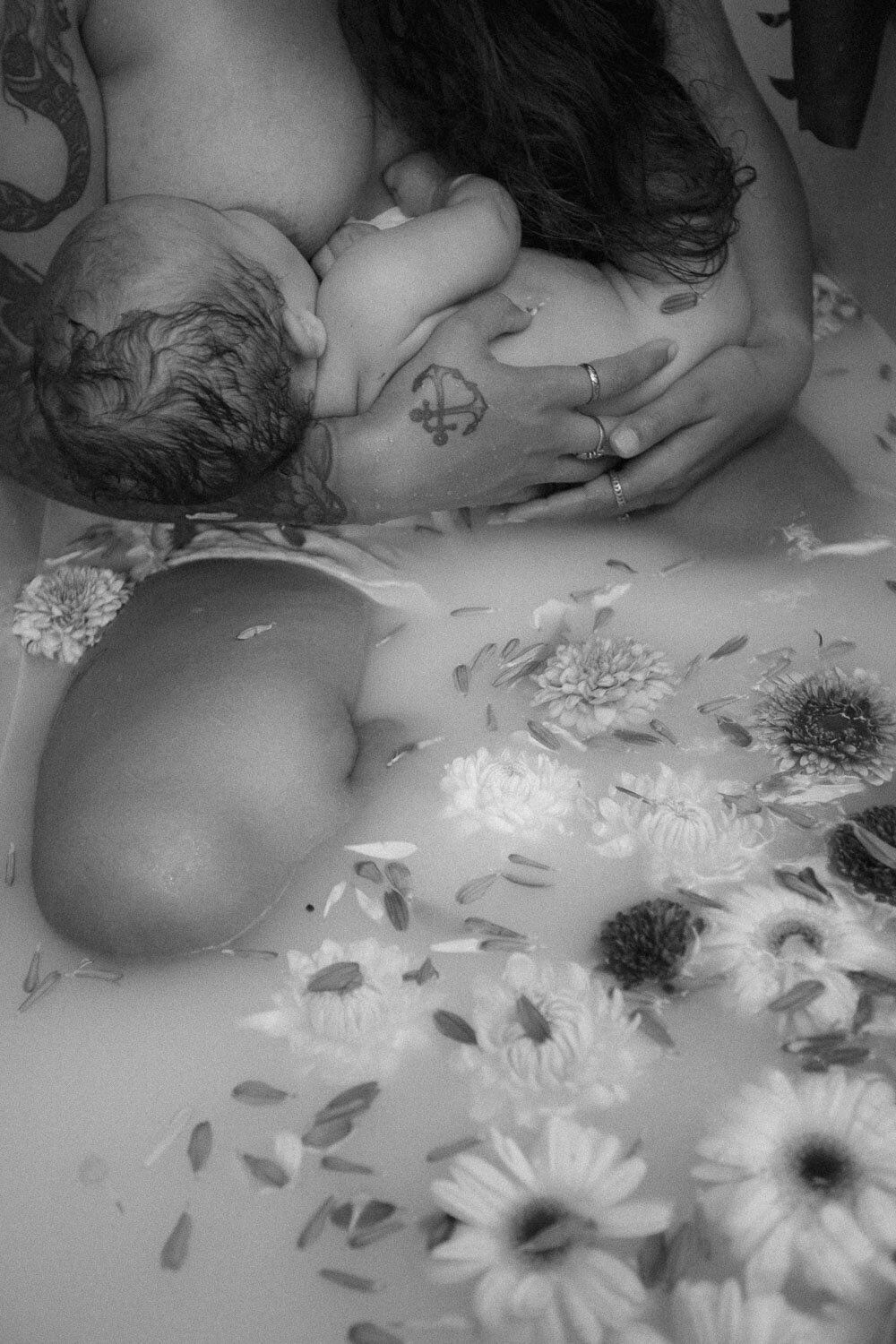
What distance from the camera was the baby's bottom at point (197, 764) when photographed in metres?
1.05

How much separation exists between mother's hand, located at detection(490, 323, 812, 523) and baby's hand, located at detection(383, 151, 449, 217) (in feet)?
1.13

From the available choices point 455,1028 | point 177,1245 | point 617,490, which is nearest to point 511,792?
point 455,1028

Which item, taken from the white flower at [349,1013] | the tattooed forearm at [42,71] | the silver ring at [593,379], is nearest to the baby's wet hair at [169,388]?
the tattooed forearm at [42,71]

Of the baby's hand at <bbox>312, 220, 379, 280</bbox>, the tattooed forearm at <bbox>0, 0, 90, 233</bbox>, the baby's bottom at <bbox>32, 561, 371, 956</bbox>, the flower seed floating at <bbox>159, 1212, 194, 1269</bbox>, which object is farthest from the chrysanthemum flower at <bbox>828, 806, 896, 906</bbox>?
the tattooed forearm at <bbox>0, 0, 90, 233</bbox>

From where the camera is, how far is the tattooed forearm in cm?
120

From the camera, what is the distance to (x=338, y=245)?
4.35 ft

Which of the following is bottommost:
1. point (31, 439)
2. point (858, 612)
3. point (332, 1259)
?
point (332, 1259)

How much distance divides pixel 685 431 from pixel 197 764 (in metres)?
0.65

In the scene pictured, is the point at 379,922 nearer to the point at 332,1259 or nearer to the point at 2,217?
the point at 332,1259

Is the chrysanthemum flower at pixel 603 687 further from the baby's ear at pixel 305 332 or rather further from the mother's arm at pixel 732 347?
the baby's ear at pixel 305 332

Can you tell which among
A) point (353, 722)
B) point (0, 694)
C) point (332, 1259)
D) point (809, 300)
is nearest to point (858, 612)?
point (809, 300)

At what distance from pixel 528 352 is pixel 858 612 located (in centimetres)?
46

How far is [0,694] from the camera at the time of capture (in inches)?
51.1

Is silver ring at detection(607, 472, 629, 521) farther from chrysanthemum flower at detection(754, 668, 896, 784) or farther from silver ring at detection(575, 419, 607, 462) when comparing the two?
chrysanthemum flower at detection(754, 668, 896, 784)
